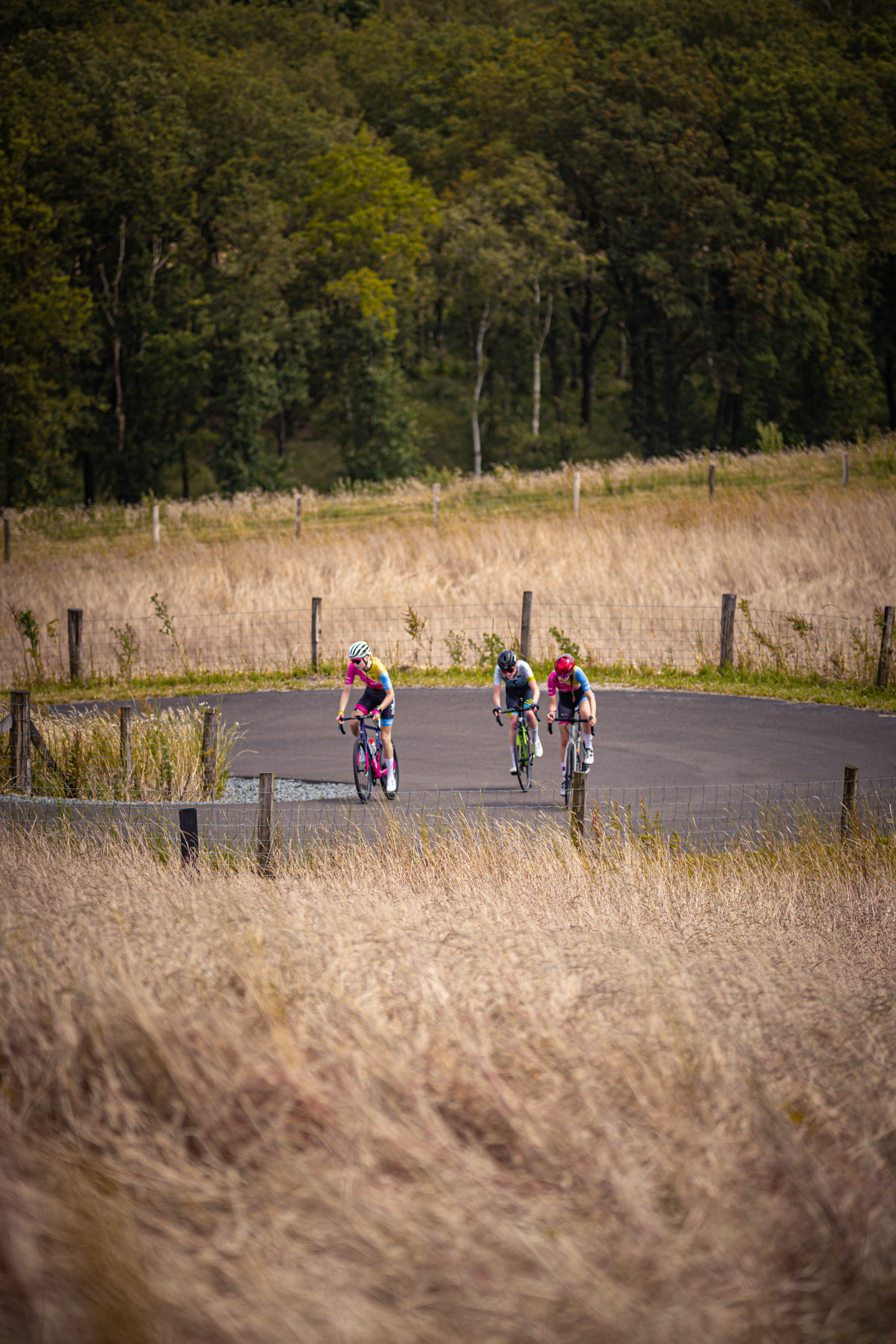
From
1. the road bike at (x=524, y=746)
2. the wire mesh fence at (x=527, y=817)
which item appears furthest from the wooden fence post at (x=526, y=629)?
the wire mesh fence at (x=527, y=817)

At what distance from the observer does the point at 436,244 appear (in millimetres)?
56938

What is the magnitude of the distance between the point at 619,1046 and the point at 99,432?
49.4m

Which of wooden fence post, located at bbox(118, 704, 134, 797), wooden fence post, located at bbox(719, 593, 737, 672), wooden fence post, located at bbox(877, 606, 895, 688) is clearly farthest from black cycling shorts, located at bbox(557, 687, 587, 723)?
wooden fence post, located at bbox(877, 606, 895, 688)

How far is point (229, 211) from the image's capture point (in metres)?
47.3

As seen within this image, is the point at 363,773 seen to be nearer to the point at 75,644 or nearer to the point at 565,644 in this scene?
the point at 565,644

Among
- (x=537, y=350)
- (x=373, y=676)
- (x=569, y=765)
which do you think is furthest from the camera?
(x=537, y=350)

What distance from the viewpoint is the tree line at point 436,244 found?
1793 inches

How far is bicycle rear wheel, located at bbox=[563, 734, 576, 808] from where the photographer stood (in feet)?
40.9

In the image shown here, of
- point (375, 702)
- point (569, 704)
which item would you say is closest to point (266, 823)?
point (375, 702)

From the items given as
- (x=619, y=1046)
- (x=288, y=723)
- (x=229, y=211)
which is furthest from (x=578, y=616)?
(x=229, y=211)

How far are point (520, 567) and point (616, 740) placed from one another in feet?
33.4

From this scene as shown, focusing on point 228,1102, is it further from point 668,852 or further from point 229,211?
point 229,211

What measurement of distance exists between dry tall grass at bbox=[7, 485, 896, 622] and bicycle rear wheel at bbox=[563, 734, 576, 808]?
35.2ft

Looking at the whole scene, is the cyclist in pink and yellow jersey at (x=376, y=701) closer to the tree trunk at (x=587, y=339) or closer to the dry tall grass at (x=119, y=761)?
the dry tall grass at (x=119, y=761)
